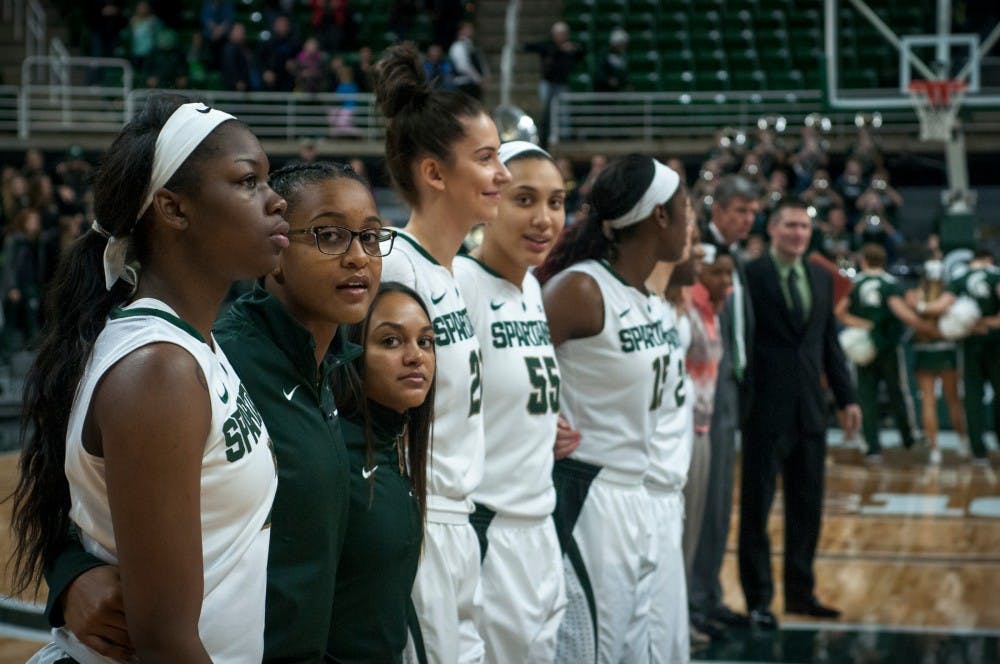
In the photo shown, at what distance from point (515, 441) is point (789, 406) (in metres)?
2.91

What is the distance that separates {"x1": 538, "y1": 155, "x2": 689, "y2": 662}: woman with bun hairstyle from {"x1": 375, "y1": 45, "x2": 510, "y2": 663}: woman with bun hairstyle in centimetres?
72

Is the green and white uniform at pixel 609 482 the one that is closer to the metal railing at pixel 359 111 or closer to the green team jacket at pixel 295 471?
the green team jacket at pixel 295 471

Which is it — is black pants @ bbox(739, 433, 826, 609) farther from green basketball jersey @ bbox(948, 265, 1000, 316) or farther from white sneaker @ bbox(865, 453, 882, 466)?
green basketball jersey @ bbox(948, 265, 1000, 316)

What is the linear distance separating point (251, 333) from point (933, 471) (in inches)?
335

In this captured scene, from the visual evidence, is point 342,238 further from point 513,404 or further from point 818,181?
point 818,181

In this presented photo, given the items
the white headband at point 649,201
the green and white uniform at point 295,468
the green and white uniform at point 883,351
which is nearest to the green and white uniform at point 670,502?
the white headband at point 649,201

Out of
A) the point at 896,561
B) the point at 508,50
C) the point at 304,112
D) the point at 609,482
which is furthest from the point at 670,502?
the point at 304,112

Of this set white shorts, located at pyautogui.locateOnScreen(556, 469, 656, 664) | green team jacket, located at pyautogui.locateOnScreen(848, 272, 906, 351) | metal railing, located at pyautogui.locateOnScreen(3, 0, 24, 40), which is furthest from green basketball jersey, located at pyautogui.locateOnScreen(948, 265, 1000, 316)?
metal railing, located at pyautogui.locateOnScreen(3, 0, 24, 40)

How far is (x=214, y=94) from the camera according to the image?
650 inches

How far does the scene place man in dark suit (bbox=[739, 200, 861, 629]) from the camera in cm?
579

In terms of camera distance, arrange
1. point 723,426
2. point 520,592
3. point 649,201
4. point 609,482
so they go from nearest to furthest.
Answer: point 520,592, point 609,482, point 649,201, point 723,426

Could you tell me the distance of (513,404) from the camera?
3.20m

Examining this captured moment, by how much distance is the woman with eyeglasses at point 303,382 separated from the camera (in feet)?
6.42

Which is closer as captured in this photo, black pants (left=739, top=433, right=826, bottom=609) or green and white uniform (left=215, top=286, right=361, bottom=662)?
green and white uniform (left=215, top=286, right=361, bottom=662)
